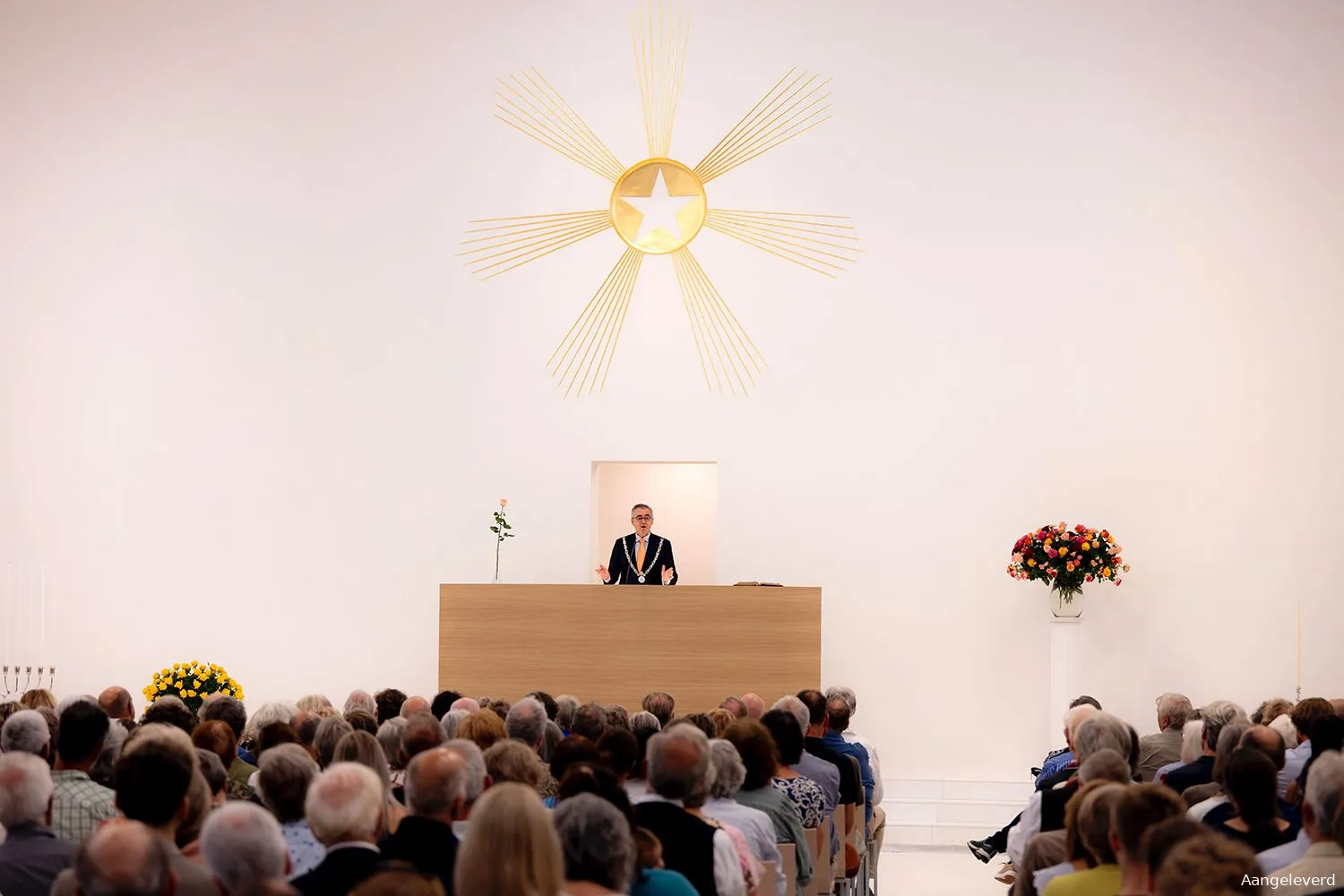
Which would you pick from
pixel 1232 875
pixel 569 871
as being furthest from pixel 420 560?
pixel 1232 875

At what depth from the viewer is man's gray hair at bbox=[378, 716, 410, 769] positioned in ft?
18.0

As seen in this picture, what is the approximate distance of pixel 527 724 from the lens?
5750mm

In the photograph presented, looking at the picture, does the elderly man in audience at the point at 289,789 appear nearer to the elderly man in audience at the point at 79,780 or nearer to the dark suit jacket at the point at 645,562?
the elderly man in audience at the point at 79,780

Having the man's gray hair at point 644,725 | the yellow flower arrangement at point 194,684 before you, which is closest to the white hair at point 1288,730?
the man's gray hair at point 644,725

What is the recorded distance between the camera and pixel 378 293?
11.8 meters

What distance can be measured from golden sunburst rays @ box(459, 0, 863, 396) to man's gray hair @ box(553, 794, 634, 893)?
809 centimetres

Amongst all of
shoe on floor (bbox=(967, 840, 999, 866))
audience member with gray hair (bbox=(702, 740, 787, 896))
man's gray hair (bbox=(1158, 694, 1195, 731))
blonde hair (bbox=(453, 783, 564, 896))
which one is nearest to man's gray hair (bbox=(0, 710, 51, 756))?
audience member with gray hair (bbox=(702, 740, 787, 896))

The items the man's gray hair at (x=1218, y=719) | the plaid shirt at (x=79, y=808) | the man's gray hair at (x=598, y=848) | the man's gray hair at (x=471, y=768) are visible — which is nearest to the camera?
the man's gray hair at (x=598, y=848)

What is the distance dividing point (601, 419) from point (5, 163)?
5574 mm

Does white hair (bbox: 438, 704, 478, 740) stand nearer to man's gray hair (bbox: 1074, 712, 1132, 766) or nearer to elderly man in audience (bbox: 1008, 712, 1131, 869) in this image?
elderly man in audience (bbox: 1008, 712, 1131, 869)

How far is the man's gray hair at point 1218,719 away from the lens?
6016mm

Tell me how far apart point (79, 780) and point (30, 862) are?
970 mm

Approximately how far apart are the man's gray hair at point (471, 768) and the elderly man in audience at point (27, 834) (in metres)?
1.06

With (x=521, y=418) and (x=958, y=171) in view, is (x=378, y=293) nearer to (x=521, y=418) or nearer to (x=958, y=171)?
(x=521, y=418)
